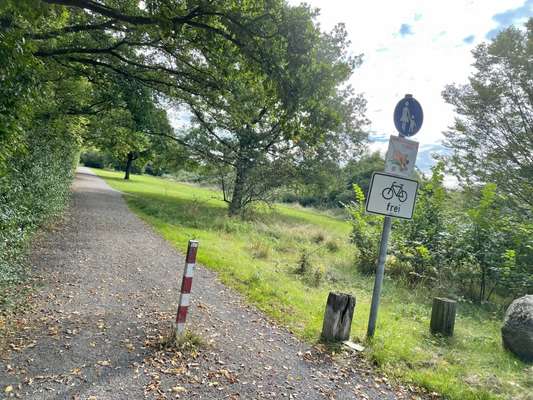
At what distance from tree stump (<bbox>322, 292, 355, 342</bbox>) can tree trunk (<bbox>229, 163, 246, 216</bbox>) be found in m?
14.6

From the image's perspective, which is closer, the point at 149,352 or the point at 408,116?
the point at 149,352

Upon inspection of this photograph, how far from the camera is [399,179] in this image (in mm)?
5121

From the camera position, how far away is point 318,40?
237 inches

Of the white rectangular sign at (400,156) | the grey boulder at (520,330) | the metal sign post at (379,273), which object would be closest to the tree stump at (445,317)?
the grey boulder at (520,330)

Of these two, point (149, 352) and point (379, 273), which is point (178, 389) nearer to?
point (149, 352)

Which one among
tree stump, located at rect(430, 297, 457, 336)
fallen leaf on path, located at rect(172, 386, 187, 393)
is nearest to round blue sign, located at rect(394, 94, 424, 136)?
tree stump, located at rect(430, 297, 457, 336)

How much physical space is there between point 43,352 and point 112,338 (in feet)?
2.40

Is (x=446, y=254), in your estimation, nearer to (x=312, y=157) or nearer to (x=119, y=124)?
(x=312, y=157)

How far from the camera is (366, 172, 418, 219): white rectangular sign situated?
5066 millimetres

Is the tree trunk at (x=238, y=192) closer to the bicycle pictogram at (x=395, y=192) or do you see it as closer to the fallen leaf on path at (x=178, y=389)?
the bicycle pictogram at (x=395, y=192)

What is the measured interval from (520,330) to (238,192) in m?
15.8

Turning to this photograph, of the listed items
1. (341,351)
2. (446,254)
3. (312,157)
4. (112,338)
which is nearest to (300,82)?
(341,351)

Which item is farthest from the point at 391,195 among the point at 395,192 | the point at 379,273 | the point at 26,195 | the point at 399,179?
the point at 26,195

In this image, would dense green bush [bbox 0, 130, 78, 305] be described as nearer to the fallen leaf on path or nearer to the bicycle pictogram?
the fallen leaf on path
